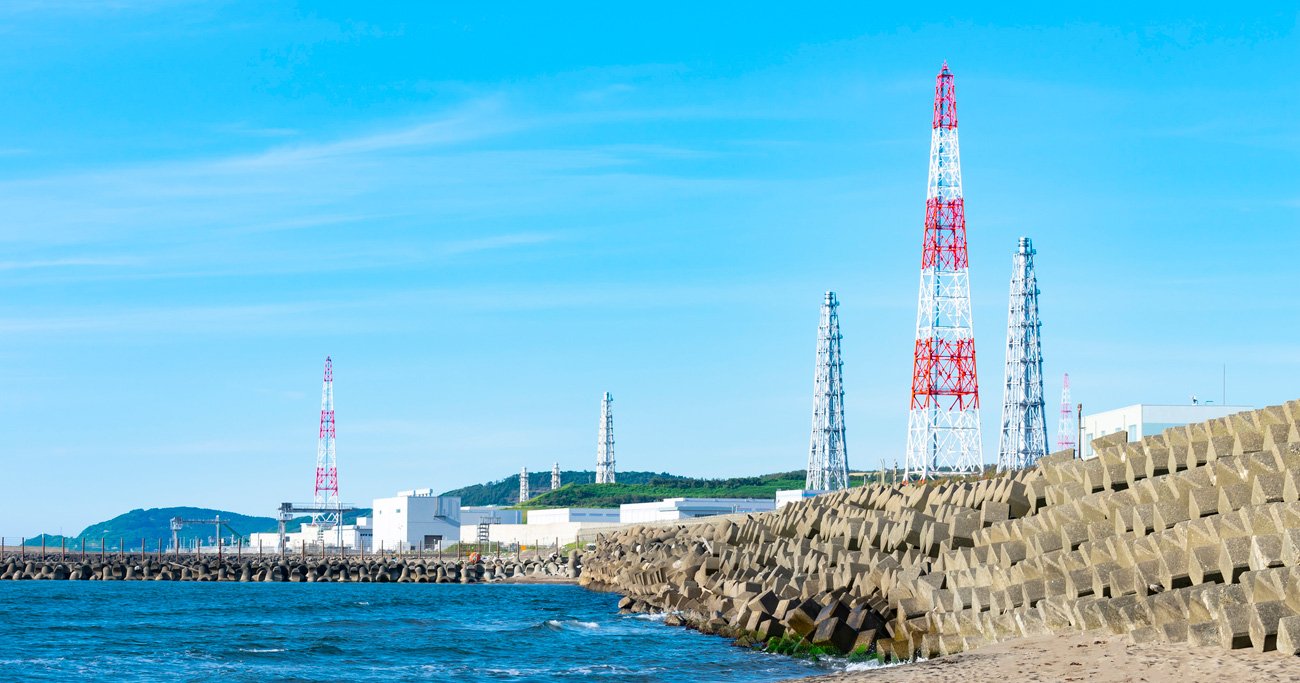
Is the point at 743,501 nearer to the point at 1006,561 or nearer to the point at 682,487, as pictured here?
the point at 682,487

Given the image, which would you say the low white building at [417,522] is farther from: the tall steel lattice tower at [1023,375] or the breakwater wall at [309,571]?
the tall steel lattice tower at [1023,375]

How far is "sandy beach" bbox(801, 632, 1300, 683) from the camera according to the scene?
15.8 metres

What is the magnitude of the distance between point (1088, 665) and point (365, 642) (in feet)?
74.9

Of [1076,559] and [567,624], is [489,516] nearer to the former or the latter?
[567,624]

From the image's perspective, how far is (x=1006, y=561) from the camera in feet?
75.7

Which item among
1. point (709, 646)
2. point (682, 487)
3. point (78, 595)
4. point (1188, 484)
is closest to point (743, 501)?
point (78, 595)

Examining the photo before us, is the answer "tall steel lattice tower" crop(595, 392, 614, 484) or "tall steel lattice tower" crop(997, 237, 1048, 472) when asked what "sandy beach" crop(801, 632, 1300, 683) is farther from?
"tall steel lattice tower" crop(595, 392, 614, 484)

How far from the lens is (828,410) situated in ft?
297

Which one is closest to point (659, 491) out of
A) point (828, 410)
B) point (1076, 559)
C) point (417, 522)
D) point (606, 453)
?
point (606, 453)

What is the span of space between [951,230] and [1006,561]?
36.4 metres

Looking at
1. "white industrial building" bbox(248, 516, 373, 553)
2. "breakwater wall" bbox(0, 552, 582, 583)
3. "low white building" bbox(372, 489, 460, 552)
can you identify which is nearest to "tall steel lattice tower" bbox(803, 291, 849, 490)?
"breakwater wall" bbox(0, 552, 582, 583)

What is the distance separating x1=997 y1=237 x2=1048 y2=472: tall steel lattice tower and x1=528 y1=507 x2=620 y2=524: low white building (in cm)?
4539

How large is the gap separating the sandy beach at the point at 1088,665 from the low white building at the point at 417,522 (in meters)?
102

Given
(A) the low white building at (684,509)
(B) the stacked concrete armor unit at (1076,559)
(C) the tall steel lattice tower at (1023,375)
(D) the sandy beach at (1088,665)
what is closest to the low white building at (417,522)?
(A) the low white building at (684,509)
